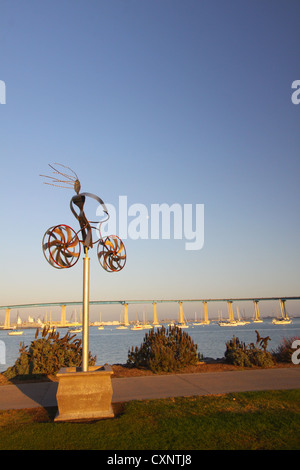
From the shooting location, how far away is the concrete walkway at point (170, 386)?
326 inches

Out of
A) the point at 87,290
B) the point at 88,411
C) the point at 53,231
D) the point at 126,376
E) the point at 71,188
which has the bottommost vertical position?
the point at 126,376

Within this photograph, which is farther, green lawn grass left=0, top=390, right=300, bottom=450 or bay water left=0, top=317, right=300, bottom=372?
bay water left=0, top=317, right=300, bottom=372

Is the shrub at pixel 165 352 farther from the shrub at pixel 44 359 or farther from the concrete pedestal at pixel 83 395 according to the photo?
the concrete pedestal at pixel 83 395

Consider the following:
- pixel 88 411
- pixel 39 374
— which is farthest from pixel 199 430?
pixel 39 374

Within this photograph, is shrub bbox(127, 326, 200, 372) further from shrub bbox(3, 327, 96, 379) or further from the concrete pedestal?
the concrete pedestal

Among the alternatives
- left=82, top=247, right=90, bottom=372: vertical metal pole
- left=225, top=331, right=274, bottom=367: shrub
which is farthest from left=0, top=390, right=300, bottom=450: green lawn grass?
left=225, top=331, right=274, bottom=367: shrub

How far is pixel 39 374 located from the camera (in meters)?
11.3

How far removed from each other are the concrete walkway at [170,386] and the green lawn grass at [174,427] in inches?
29.7

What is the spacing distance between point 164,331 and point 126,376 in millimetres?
3070

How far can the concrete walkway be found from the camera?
8.27 metres

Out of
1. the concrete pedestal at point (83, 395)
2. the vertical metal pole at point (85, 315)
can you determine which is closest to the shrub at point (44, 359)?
the vertical metal pole at point (85, 315)

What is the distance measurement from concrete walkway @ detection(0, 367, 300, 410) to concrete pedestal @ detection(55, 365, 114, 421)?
1324 millimetres

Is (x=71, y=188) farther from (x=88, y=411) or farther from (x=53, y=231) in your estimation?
(x=88, y=411)
